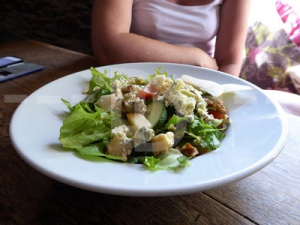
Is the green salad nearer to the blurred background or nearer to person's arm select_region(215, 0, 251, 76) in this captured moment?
person's arm select_region(215, 0, 251, 76)

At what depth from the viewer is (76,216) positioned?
49 centimetres

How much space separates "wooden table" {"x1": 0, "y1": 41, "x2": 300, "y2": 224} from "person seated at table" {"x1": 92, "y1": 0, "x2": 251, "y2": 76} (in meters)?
0.57

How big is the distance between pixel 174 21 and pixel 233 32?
26cm

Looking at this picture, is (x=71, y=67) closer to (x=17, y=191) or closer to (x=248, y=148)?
(x=17, y=191)

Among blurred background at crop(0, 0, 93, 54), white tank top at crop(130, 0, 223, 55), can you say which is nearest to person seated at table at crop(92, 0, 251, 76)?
white tank top at crop(130, 0, 223, 55)

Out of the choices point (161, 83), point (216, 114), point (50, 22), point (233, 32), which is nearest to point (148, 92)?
point (161, 83)

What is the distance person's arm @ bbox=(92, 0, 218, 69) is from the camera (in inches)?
41.8

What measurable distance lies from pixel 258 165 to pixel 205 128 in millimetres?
176

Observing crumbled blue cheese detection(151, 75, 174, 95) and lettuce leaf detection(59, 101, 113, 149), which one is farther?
crumbled blue cheese detection(151, 75, 174, 95)

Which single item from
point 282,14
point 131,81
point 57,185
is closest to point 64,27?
point 282,14

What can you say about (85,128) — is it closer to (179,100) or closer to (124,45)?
(179,100)

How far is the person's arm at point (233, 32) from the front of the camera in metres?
1.26

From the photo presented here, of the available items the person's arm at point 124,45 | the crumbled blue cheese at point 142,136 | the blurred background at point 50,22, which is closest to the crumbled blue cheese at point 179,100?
the crumbled blue cheese at point 142,136

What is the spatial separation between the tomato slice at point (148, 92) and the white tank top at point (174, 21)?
60 centimetres
